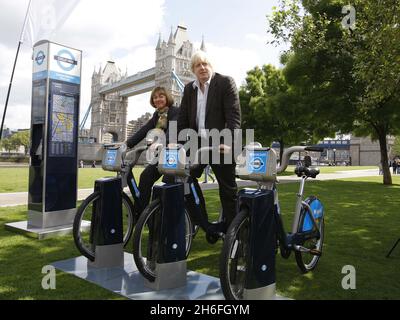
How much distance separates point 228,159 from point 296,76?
14.3m

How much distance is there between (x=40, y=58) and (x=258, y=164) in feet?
13.9

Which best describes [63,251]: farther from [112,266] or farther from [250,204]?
[250,204]

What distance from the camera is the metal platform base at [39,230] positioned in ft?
17.2

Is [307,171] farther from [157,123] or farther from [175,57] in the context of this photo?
[175,57]

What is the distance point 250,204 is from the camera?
9.39ft

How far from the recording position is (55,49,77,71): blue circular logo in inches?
228

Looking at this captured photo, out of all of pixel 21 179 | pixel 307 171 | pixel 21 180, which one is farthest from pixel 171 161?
pixel 21 179

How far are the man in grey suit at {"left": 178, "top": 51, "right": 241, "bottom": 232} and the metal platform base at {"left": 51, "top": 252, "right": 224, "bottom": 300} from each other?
0.65 m

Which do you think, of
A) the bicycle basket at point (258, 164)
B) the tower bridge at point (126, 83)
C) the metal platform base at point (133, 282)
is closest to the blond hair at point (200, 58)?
the bicycle basket at point (258, 164)

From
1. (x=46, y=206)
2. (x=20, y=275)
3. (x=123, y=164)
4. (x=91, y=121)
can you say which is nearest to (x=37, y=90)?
(x=46, y=206)

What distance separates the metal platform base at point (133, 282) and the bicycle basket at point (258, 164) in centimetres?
104

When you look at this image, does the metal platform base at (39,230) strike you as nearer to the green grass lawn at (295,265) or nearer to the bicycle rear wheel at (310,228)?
the green grass lawn at (295,265)

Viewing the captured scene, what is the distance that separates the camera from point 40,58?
5.77m

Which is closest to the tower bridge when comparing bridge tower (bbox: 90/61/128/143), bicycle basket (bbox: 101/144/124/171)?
bridge tower (bbox: 90/61/128/143)
